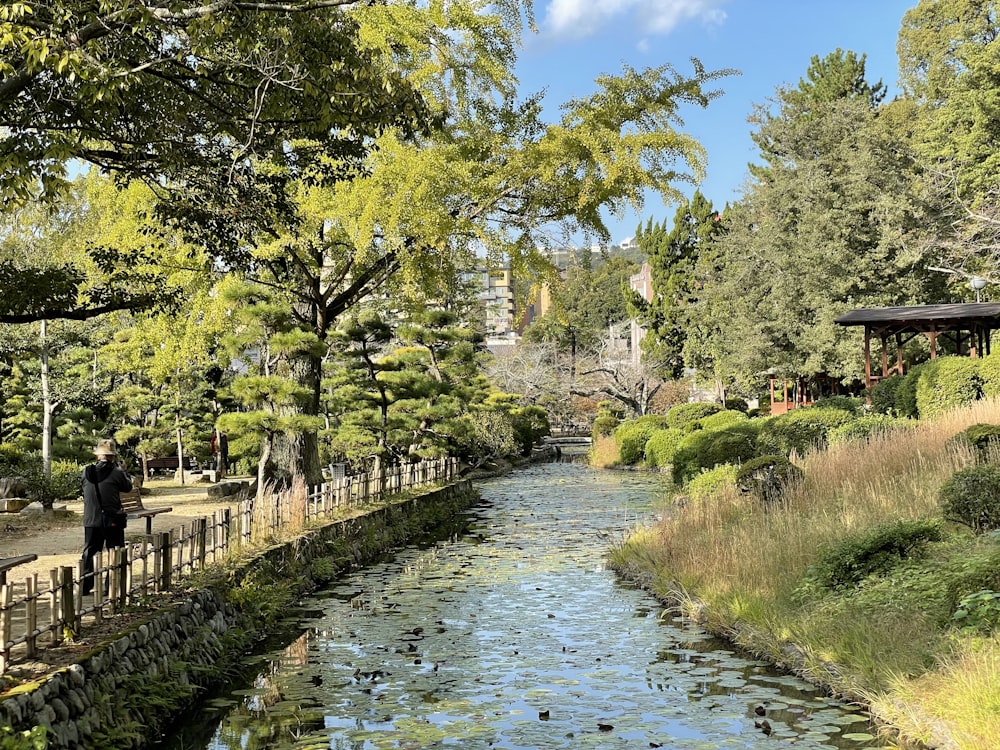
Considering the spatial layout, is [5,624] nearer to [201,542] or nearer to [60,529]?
[201,542]

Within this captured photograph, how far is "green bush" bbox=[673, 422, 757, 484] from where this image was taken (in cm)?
1950

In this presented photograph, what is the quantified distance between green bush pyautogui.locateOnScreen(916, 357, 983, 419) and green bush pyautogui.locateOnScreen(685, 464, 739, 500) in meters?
4.97

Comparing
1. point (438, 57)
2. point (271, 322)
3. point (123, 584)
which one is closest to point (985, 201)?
point (438, 57)

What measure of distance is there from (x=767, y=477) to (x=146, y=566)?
944 cm

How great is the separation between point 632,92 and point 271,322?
696cm

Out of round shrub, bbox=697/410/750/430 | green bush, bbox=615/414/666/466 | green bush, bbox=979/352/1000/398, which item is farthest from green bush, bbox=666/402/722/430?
green bush, bbox=979/352/1000/398

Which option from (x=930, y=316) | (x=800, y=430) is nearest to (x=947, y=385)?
(x=800, y=430)

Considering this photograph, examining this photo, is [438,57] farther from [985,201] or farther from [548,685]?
A: [985,201]

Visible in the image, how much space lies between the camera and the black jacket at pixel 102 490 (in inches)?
363

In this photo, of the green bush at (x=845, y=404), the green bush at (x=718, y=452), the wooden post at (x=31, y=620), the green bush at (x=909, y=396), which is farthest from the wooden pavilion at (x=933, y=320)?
the wooden post at (x=31, y=620)

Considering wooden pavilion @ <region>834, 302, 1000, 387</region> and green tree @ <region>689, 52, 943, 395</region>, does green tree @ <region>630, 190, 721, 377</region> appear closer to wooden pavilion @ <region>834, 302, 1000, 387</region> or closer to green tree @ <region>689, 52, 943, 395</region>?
green tree @ <region>689, 52, 943, 395</region>

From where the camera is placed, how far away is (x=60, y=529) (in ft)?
48.8

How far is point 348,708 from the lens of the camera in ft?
25.1

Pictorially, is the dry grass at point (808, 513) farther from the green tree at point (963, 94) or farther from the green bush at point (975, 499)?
the green tree at point (963, 94)
